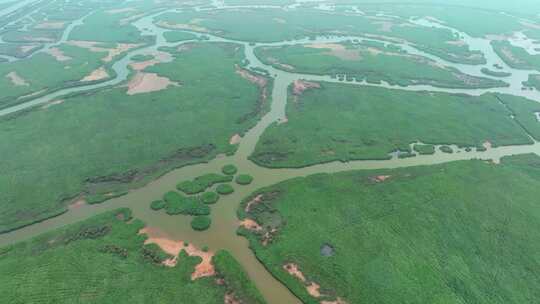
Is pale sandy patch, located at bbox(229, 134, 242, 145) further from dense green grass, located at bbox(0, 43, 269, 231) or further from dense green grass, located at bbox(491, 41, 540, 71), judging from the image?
dense green grass, located at bbox(491, 41, 540, 71)

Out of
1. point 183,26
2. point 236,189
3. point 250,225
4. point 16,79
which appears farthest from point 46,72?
point 250,225

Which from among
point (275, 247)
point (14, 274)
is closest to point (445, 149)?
point (275, 247)

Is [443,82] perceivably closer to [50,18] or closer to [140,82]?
[140,82]

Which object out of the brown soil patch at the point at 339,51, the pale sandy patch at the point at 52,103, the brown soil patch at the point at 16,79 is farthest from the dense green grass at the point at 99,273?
the brown soil patch at the point at 339,51

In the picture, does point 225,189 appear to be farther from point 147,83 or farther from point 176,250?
point 147,83

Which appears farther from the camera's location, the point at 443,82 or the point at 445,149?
the point at 443,82

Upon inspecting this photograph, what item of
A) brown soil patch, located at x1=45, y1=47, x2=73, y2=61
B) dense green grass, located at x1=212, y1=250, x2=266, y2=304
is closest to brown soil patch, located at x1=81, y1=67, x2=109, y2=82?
brown soil patch, located at x1=45, y1=47, x2=73, y2=61
